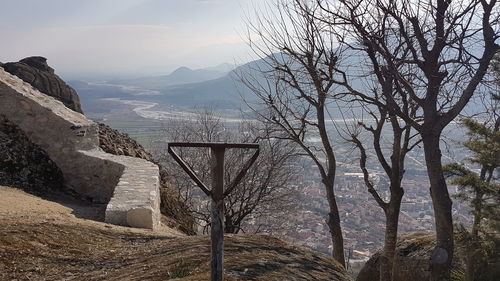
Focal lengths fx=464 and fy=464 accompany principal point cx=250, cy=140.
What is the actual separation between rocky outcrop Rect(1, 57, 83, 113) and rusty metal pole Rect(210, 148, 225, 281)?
46.5ft

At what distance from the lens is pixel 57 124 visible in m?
9.47

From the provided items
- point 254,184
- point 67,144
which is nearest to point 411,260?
point 254,184

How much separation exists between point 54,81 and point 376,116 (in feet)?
38.1

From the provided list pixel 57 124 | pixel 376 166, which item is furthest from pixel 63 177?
pixel 376 166

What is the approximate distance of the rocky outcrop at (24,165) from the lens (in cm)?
870

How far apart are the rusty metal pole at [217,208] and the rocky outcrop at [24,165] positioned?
21.9ft

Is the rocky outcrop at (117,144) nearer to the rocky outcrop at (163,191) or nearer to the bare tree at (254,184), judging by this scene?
the rocky outcrop at (163,191)

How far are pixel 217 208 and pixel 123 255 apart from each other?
2.62m

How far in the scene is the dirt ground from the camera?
13.8 feet

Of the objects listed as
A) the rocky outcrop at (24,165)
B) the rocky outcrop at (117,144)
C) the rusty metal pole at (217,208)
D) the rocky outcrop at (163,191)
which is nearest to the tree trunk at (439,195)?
the rusty metal pole at (217,208)

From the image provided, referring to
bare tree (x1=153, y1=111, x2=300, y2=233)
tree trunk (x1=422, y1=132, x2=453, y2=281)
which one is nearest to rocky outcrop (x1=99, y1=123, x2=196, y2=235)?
bare tree (x1=153, y1=111, x2=300, y2=233)

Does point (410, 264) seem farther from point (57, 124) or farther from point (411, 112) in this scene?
point (57, 124)

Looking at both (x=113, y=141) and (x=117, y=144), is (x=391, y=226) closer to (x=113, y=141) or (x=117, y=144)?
(x=117, y=144)

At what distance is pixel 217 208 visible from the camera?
2990 millimetres
